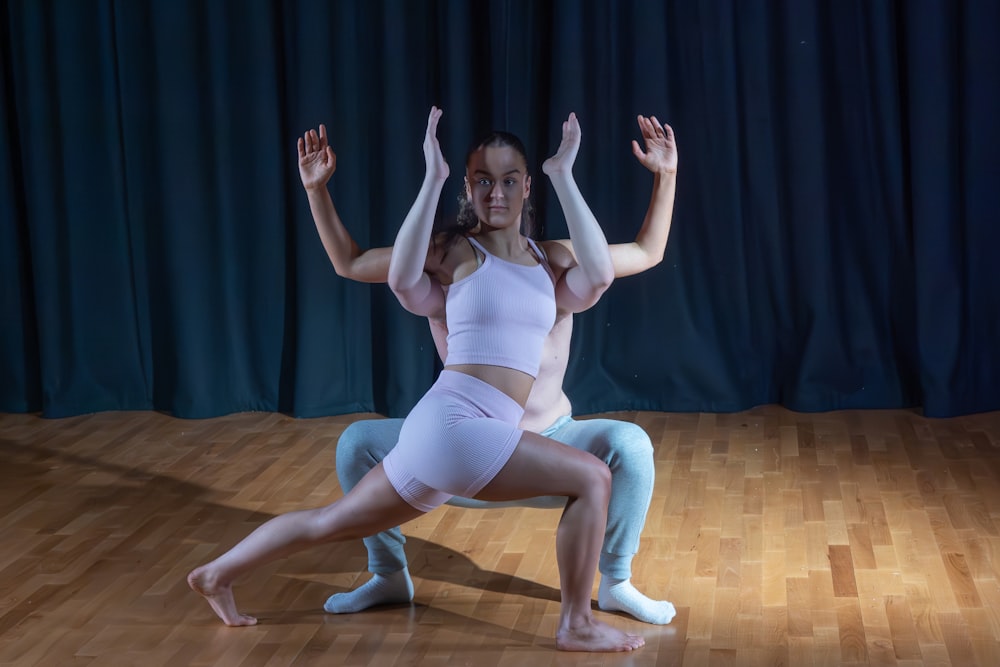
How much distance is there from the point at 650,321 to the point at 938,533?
5.63 feet

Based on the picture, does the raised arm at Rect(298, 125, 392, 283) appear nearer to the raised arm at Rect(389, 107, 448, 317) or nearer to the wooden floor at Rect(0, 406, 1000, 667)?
the raised arm at Rect(389, 107, 448, 317)

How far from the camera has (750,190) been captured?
4777 millimetres

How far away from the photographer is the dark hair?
2.87 metres

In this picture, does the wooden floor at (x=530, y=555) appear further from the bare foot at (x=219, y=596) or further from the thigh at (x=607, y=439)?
the thigh at (x=607, y=439)

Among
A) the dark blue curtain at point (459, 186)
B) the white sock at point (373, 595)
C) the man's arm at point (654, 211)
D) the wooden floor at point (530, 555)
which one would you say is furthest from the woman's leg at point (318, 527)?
the dark blue curtain at point (459, 186)

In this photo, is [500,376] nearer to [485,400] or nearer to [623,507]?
[485,400]

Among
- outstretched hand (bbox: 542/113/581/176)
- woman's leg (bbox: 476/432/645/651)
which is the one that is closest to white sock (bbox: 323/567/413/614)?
woman's leg (bbox: 476/432/645/651)

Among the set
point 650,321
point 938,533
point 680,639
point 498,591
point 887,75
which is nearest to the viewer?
point 680,639

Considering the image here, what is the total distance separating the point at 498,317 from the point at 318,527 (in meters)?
0.60

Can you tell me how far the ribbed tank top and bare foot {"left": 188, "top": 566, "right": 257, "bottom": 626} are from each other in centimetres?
74

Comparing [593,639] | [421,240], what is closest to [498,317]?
[421,240]

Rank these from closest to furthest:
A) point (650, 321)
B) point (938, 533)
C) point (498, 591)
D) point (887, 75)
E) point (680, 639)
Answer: point (680, 639) → point (498, 591) → point (938, 533) → point (887, 75) → point (650, 321)

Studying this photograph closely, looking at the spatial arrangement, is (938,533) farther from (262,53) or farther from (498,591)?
(262,53)

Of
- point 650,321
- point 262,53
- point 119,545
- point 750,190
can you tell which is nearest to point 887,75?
point 750,190
